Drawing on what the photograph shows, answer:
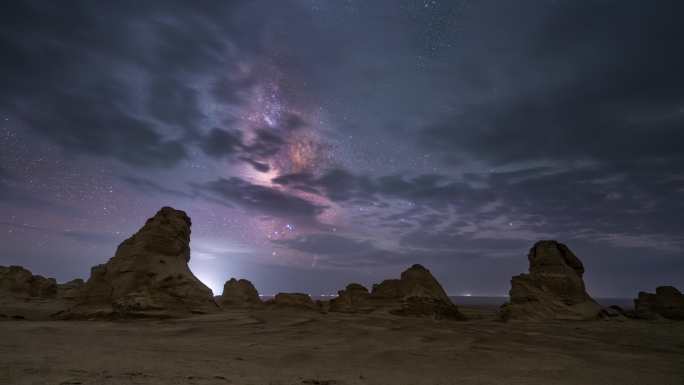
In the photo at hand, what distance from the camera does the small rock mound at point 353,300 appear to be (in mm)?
24484

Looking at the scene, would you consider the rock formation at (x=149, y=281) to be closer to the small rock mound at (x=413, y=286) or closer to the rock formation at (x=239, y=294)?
the rock formation at (x=239, y=294)

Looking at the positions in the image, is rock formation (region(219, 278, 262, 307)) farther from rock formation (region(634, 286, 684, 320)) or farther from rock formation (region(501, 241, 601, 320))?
rock formation (region(634, 286, 684, 320))

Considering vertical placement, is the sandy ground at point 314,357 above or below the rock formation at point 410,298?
below

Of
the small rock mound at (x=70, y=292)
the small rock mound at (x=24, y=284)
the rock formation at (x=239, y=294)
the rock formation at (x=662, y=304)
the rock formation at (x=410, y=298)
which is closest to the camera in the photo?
the small rock mound at (x=70, y=292)

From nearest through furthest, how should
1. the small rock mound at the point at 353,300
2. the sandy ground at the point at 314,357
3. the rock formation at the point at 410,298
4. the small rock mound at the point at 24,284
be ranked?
the sandy ground at the point at 314,357 < the rock formation at the point at 410,298 < the small rock mound at the point at 353,300 < the small rock mound at the point at 24,284

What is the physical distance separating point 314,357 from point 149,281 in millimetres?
12817

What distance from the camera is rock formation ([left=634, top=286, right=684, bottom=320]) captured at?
2642 cm

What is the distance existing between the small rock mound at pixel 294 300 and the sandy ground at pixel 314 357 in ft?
46.7

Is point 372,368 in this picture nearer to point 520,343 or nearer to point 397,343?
point 397,343

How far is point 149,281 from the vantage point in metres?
17.1

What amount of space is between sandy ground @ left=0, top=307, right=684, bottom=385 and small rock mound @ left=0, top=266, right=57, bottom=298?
31.6 metres

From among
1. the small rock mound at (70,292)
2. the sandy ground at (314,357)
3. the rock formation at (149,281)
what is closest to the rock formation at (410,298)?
the sandy ground at (314,357)

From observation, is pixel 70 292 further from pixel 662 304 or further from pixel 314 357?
pixel 662 304

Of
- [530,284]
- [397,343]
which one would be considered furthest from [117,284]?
[530,284]
